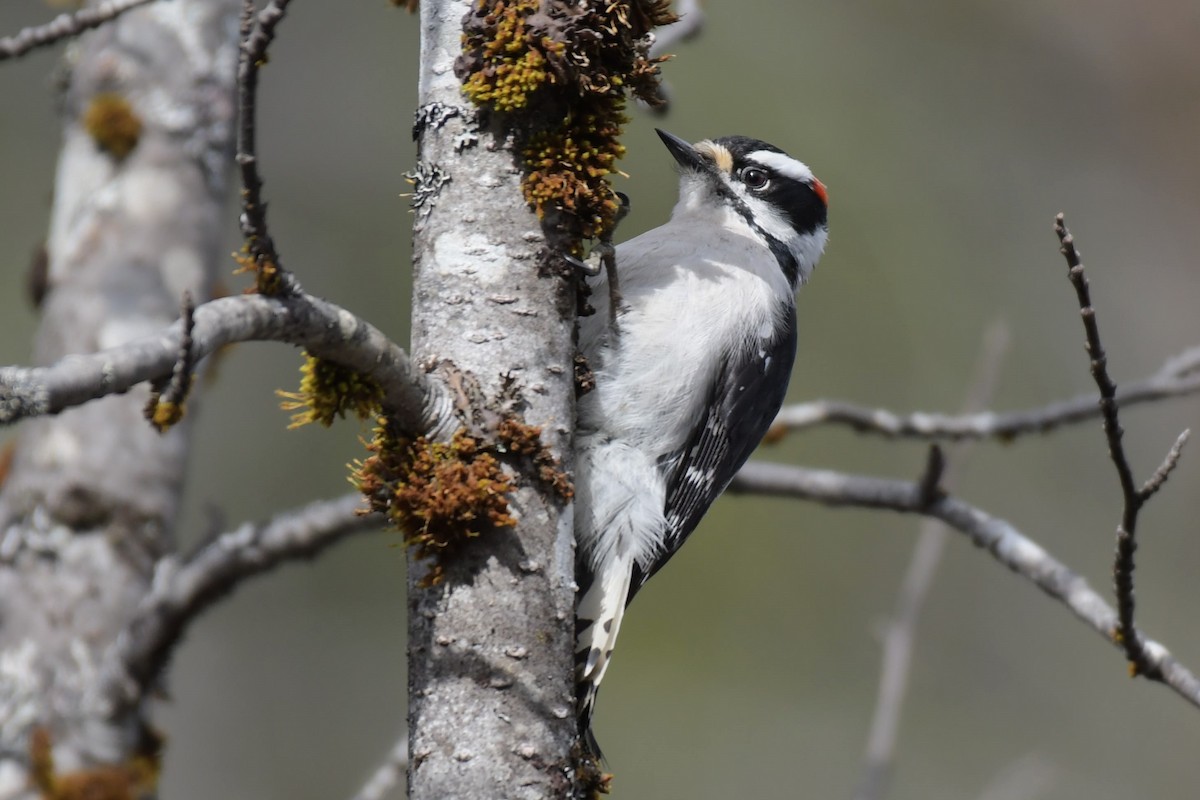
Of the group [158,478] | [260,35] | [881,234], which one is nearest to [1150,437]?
[881,234]

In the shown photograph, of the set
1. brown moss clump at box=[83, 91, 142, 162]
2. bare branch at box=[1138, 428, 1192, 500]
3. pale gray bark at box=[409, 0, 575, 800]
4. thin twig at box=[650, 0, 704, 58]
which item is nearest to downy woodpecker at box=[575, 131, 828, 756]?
thin twig at box=[650, 0, 704, 58]

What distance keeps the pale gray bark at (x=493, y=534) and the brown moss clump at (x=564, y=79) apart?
0.06 meters

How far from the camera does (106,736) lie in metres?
3.59

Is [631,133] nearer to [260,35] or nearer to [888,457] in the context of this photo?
[888,457]

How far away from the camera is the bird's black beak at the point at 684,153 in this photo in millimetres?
4195

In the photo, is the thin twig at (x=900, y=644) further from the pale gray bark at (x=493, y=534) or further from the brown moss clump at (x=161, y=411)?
the brown moss clump at (x=161, y=411)

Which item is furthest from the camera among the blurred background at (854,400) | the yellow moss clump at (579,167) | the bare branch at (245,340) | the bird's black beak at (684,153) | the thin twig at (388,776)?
the blurred background at (854,400)

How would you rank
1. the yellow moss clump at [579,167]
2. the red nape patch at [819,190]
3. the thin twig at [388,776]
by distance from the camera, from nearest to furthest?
1. the yellow moss clump at [579,167]
2. the thin twig at [388,776]
3. the red nape patch at [819,190]

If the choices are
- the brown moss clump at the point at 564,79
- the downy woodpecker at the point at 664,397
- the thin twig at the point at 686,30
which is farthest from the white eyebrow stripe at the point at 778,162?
the brown moss clump at the point at 564,79

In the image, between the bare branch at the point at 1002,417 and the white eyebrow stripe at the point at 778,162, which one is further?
the white eyebrow stripe at the point at 778,162

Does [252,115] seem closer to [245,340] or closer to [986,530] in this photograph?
[245,340]

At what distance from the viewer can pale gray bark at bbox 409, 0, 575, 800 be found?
83.7 inches

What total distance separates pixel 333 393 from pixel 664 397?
144 centimetres

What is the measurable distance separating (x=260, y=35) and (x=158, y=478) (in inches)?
101
